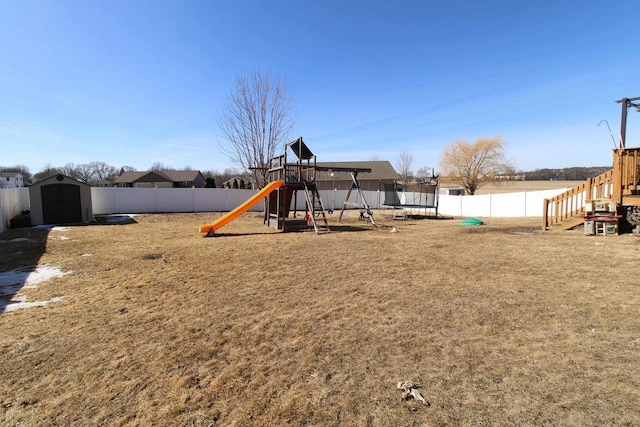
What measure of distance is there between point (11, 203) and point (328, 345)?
18.0 meters

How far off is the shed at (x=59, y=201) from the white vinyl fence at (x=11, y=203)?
2.39ft

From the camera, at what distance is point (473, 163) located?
4612cm

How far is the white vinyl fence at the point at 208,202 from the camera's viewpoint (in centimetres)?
1850

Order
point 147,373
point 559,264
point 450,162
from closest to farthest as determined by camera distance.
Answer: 1. point 147,373
2. point 559,264
3. point 450,162

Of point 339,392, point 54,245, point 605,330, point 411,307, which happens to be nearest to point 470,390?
point 339,392

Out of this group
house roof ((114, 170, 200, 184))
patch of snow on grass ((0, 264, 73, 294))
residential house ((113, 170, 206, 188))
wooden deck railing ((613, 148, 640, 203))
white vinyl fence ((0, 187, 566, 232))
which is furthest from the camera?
house roof ((114, 170, 200, 184))

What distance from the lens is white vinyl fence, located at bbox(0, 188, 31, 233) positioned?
13.1m

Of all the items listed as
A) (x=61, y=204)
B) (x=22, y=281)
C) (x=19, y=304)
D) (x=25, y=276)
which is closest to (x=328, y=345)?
(x=19, y=304)

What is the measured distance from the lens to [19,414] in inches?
90.6

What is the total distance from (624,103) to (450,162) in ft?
126

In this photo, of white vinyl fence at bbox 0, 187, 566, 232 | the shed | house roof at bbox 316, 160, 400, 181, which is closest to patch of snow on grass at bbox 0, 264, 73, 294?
the shed

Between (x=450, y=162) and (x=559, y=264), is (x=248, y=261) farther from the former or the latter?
(x=450, y=162)

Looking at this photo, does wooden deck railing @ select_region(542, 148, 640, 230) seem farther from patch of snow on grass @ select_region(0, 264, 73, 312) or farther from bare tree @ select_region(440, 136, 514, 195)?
bare tree @ select_region(440, 136, 514, 195)

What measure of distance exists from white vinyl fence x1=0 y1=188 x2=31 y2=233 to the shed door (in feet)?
3.61
